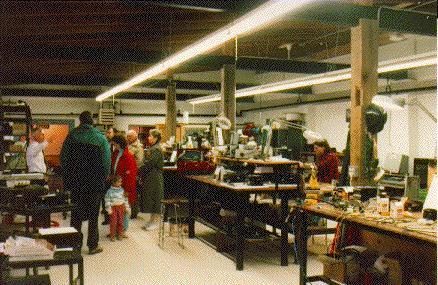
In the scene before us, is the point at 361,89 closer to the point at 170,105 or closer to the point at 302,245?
the point at 302,245

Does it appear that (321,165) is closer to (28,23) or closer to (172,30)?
(172,30)

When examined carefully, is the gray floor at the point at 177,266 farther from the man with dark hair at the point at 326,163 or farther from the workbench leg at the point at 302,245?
the man with dark hair at the point at 326,163

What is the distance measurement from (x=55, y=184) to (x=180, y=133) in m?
6.70

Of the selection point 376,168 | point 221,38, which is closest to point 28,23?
point 221,38

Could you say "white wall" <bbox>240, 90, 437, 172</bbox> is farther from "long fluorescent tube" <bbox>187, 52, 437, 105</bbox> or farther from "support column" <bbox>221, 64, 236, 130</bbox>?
"support column" <bbox>221, 64, 236, 130</bbox>

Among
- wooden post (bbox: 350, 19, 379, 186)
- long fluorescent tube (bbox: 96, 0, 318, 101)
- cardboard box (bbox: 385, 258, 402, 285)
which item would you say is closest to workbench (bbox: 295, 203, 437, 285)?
cardboard box (bbox: 385, 258, 402, 285)

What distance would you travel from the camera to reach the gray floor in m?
5.73

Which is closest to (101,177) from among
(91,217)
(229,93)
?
(91,217)

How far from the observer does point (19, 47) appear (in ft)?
28.8

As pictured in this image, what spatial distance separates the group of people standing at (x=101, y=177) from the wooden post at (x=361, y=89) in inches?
125

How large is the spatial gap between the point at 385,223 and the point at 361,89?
2581mm

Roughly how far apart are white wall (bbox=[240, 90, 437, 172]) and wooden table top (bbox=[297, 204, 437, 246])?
238 inches

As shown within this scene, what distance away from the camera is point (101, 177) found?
6.65 metres

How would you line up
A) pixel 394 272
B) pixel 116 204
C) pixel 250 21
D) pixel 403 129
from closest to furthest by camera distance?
pixel 394 272, pixel 250 21, pixel 116 204, pixel 403 129
